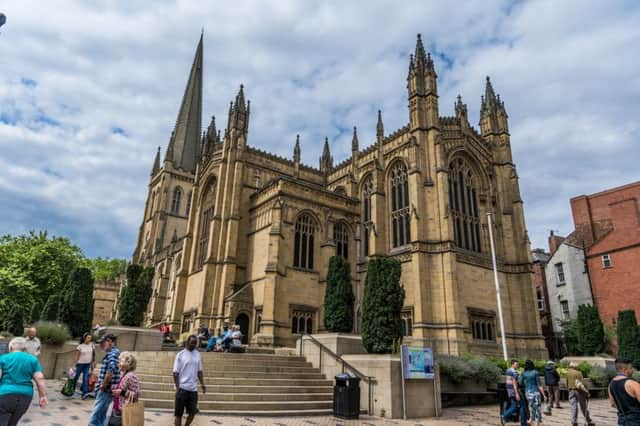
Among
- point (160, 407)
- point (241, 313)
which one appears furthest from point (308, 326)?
point (160, 407)

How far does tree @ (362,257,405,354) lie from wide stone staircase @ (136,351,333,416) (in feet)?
8.12

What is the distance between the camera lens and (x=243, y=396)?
12695mm

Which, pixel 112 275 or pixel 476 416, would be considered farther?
pixel 112 275

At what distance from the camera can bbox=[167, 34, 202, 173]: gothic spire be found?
6228 centimetres

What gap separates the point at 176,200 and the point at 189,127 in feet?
45.5

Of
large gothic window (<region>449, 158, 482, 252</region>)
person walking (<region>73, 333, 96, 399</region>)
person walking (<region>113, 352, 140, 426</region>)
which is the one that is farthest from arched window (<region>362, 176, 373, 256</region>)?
person walking (<region>113, 352, 140, 426</region>)

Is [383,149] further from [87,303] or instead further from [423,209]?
[87,303]

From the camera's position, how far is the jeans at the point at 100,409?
21.0ft

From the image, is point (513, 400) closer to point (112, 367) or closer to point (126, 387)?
point (126, 387)

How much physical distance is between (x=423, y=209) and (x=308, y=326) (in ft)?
38.9

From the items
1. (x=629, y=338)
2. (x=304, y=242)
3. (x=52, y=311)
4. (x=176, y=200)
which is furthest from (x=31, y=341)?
(x=176, y=200)

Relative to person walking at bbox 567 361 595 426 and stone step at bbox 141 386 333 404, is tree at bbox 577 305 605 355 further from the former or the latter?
stone step at bbox 141 386 333 404

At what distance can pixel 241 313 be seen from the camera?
90.8ft

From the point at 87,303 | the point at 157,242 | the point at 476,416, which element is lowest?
the point at 476,416
